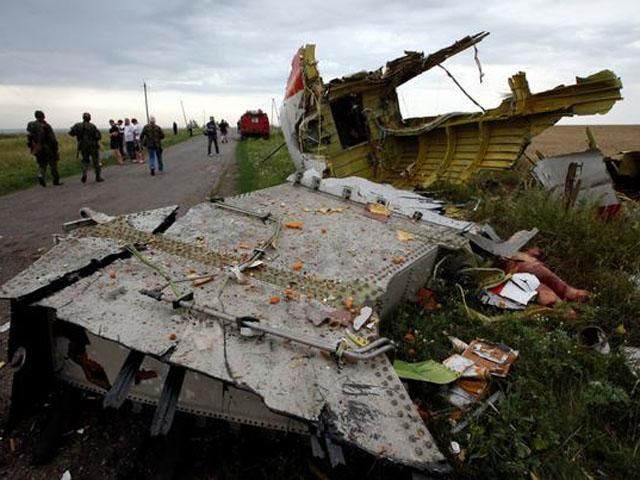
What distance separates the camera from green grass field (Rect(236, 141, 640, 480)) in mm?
2283

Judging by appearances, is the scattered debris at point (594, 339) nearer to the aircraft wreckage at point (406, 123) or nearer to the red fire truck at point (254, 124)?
the aircraft wreckage at point (406, 123)

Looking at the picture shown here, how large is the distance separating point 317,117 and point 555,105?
3.97 metres

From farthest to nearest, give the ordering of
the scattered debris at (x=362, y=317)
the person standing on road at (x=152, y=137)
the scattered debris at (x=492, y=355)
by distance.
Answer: the person standing on road at (x=152, y=137) < the scattered debris at (x=492, y=355) < the scattered debris at (x=362, y=317)

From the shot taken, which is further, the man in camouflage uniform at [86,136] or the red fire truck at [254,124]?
the red fire truck at [254,124]

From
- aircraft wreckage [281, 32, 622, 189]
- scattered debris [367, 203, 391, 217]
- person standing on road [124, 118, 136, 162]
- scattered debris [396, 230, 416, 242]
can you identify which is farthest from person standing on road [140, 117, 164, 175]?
scattered debris [396, 230, 416, 242]

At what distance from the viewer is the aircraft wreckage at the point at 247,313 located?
78.7 inches

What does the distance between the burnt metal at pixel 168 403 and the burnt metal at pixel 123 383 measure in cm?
17

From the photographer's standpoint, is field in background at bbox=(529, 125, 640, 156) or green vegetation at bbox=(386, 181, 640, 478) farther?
field in background at bbox=(529, 125, 640, 156)

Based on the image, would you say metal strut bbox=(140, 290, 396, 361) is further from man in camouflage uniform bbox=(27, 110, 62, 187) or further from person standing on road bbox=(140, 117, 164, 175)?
person standing on road bbox=(140, 117, 164, 175)

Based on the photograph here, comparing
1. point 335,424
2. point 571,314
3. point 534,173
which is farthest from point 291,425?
point 534,173

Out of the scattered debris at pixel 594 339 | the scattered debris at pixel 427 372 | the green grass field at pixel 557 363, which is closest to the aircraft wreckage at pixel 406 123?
the green grass field at pixel 557 363

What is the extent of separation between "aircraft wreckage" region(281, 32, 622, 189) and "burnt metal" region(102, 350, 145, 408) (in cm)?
529

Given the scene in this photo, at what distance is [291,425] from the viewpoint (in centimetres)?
213

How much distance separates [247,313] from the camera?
97.9 inches
